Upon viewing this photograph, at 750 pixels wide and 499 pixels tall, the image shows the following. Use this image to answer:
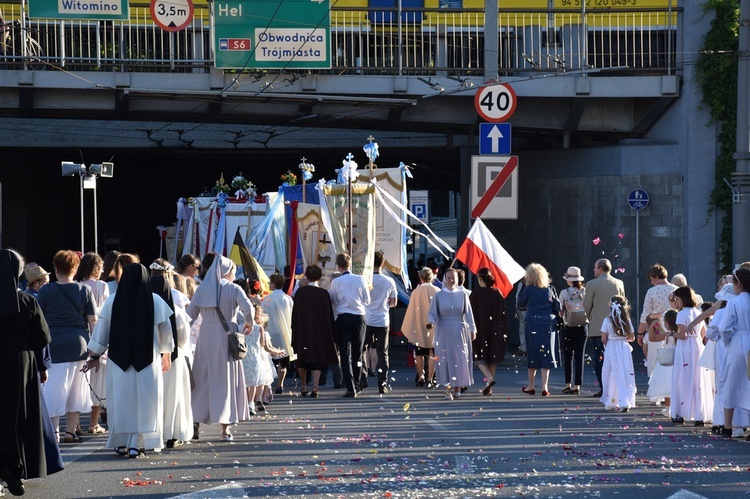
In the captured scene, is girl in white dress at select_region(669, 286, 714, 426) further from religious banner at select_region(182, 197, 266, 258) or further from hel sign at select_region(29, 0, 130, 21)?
hel sign at select_region(29, 0, 130, 21)

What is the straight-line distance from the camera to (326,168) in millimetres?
38594

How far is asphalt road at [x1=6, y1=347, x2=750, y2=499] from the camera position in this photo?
9055mm

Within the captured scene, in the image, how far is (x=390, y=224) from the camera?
68.1ft

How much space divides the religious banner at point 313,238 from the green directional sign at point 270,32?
2900 mm

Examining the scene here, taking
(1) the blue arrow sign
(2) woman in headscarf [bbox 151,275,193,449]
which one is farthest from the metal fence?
(2) woman in headscarf [bbox 151,275,193,449]

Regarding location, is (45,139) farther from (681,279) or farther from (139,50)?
(681,279)

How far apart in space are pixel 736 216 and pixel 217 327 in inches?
427

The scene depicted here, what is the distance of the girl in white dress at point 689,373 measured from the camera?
13.3 meters

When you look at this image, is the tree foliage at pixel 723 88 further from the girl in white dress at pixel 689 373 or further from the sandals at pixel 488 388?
the girl in white dress at pixel 689 373

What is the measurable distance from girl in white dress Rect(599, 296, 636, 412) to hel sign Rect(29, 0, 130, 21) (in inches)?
450

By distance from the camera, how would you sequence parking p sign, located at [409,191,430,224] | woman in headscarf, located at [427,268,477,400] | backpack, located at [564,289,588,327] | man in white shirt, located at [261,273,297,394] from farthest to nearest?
parking p sign, located at [409,191,430,224]
man in white shirt, located at [261,273,297,394]
backpack, located at [564,289,588,327]
woman in headscarf, located at [427,268,477,400]

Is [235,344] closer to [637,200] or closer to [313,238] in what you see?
[313,238]

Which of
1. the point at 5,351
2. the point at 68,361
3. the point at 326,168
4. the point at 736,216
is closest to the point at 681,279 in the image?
the point at 736,216

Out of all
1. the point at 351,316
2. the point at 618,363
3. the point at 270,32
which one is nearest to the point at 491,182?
the point at 351,316
